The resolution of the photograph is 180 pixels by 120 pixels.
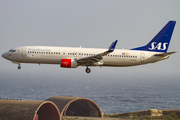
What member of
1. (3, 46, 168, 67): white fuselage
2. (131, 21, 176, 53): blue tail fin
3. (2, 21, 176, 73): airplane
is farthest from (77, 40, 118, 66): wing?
(131, 21, 176, 53): blue tail fin

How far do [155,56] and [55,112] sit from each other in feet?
120

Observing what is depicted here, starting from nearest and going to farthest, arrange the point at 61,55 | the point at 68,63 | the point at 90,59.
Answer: the point at 68,63, the point at 90,59, the point at 61,55

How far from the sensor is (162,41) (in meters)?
68.2

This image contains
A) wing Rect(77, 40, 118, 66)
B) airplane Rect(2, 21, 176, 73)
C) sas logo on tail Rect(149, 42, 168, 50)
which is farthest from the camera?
sas logo on tail Rect(149, 42, 168, 50)

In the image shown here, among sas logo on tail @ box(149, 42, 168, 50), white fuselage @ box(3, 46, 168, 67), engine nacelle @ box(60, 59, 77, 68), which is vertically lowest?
engine nacelle @ box(60, 59, 77, 68)

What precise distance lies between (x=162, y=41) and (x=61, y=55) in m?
25.5

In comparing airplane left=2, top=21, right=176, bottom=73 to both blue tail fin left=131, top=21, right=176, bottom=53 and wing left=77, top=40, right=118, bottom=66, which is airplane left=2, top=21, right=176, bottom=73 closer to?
wing left=77, top=40, right=118, bottom=66

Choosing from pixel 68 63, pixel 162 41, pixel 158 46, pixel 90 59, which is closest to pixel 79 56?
pixel 90 59

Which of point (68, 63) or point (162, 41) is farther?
point (162, 41)

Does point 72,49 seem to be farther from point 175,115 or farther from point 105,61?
point 175,115

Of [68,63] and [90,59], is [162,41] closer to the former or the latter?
[90,59]

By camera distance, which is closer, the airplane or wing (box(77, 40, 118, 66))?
wing (box(77, 40, 118, 66))

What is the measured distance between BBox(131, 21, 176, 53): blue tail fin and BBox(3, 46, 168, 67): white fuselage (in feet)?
17.8

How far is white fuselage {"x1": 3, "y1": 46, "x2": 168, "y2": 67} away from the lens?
5947 centimetres
